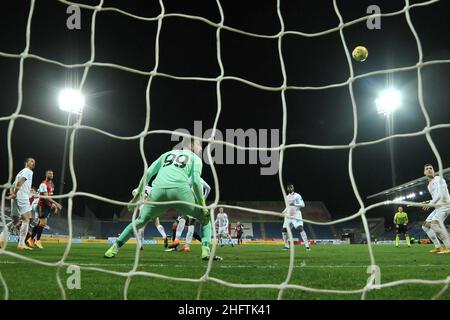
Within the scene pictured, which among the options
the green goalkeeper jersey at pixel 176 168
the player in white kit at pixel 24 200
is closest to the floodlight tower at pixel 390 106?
the green goalkeeper jersey at pixel 176 168

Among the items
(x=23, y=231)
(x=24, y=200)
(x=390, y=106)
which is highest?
(x=390, y=106)

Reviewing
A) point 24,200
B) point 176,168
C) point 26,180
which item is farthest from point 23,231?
point 176,168

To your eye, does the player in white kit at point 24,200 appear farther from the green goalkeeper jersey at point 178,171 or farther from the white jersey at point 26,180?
the green goalkeeper jersey at point 178,171

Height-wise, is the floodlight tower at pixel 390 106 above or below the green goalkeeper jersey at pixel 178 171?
above

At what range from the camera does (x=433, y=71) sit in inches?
939

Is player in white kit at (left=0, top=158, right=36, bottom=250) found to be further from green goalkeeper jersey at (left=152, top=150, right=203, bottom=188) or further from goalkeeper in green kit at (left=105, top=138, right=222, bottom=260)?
green goalkeeper jersey at (left=152, top=150, right=203, bottom=188)

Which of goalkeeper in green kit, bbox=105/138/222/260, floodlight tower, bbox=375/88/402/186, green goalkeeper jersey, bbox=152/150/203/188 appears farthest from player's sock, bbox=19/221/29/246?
floodlight tower, bbox=375/88/402/186

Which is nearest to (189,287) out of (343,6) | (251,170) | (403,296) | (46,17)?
(403,296)

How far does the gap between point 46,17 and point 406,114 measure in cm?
2361

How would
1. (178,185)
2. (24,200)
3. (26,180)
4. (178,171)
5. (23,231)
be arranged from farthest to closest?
1. (23,231)
2. (24,200)
3. (26,180)
4. (178,171)
5. (178,185)

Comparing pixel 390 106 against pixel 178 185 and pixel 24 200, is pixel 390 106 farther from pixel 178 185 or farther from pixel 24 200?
pixel 178 185

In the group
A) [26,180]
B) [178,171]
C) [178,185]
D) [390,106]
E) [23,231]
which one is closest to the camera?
[178,185]

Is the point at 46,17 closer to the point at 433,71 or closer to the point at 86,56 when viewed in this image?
the point at 86,56

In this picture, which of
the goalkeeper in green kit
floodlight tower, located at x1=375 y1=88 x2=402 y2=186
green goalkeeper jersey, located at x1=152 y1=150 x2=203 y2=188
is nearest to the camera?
the goalkeeper in green kit
